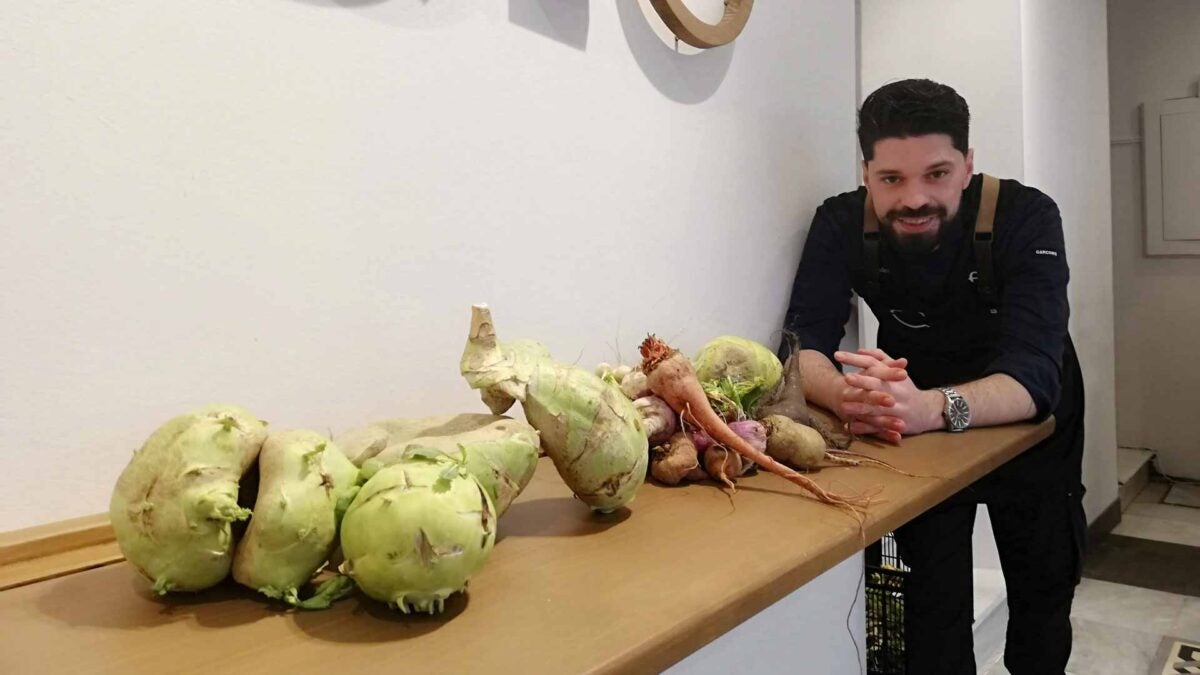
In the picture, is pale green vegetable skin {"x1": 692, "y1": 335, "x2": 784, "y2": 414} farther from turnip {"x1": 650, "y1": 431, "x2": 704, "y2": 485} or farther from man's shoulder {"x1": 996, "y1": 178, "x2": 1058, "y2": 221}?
man's shoulder {"x1": 996, "y1": 178, "x2": 1058, "y2": 221}

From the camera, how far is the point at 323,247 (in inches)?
35.2

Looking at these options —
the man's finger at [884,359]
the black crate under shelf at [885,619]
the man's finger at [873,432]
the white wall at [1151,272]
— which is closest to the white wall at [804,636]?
the black crate under shelf at [885,619]

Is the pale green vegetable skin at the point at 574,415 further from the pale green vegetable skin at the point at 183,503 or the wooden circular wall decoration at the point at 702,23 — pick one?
the wooden circular wall decoration at the point at 702,23

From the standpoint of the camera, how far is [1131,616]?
254 cm

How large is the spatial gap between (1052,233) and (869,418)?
59 cm

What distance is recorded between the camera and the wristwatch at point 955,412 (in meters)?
1.32

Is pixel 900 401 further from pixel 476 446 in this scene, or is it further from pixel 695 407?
pixel 476 446

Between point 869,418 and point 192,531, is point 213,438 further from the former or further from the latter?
point 869,418

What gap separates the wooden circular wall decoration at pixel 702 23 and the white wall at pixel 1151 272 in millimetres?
3213

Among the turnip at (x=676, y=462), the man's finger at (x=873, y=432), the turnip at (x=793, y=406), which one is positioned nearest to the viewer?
the turnip at (x=676, y=462)

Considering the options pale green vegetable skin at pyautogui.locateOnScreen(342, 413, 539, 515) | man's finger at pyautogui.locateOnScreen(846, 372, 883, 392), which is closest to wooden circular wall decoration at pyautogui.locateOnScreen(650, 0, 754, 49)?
man's finger at pyautogui.locateOnScreen(846, 372, 883, 392)

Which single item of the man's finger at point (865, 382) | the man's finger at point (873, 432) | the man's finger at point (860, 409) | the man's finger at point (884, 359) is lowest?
the man's finger at point (873, 432)

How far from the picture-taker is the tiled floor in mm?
2270

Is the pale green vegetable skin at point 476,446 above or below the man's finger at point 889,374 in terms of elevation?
below
